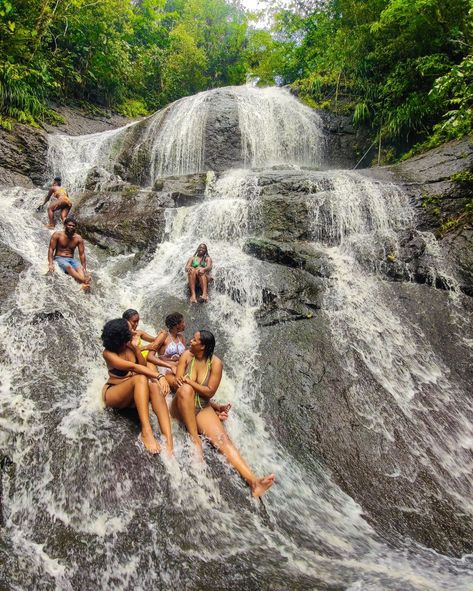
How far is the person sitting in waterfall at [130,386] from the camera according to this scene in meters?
3.36

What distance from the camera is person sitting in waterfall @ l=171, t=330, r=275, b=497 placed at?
349 cm

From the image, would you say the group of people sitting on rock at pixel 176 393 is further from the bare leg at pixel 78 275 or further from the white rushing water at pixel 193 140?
the white rushing water at pixel 193 140

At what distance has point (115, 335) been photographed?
3.48 m

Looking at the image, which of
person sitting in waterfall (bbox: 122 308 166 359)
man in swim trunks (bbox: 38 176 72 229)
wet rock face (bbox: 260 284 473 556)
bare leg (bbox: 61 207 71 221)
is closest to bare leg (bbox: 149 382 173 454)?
person sitting in waterfall (bbox: 122 308 166 359)

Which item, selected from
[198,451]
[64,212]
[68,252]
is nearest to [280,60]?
[64,212]

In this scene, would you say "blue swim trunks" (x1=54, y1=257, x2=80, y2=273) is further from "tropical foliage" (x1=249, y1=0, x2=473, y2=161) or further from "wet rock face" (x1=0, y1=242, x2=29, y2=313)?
"tropical foliage" (x1=249, y1=0, x2=473, y2=161)

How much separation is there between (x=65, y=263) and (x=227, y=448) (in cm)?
455

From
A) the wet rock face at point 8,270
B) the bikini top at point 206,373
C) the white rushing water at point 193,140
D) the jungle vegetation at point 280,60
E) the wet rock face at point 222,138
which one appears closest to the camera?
the bikini top at point 206,373

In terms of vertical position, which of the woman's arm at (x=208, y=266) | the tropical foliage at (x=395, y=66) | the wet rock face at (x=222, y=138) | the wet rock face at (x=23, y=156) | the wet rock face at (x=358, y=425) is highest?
the tropical foliage at (x=395, y=66)

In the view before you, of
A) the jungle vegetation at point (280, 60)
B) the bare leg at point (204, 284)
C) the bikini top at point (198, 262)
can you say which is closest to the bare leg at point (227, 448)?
the bare leg at point (204, 284)

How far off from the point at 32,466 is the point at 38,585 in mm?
1046

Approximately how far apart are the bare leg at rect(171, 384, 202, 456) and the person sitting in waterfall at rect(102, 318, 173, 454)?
192 millimetres

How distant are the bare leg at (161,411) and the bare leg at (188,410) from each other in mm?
203

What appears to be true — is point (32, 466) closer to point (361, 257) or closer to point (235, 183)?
point (361, 257)
